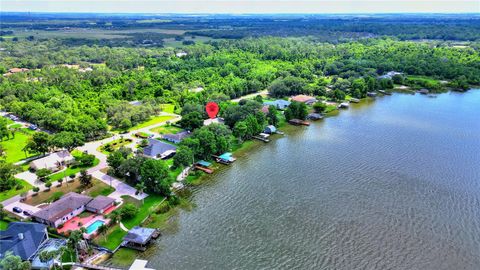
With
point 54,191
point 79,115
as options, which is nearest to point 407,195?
point 54,191

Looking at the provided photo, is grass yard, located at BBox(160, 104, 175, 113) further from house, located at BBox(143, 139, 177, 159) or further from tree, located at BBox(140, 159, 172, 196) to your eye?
tree, located at BBox(140, 159, 172, 196)

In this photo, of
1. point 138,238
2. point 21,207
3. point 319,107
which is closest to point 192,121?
point 21,207

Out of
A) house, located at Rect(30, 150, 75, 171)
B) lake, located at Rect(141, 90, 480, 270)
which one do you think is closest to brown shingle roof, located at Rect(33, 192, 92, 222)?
house, located at Rect(30, 150, 75, 171)

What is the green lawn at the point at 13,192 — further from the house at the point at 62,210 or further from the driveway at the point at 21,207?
the house at the point at 62,210

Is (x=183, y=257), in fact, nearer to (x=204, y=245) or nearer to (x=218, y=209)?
(x=204, y=245)

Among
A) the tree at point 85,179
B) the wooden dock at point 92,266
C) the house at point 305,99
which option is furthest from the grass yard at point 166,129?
the wooden dock at point 92,266

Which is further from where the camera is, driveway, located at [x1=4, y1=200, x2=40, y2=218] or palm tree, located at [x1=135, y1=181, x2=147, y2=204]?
palm tree, located at [x1=135, y1=181, x2=147, y2=204]

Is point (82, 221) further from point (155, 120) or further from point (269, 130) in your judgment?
point (155, 120)
